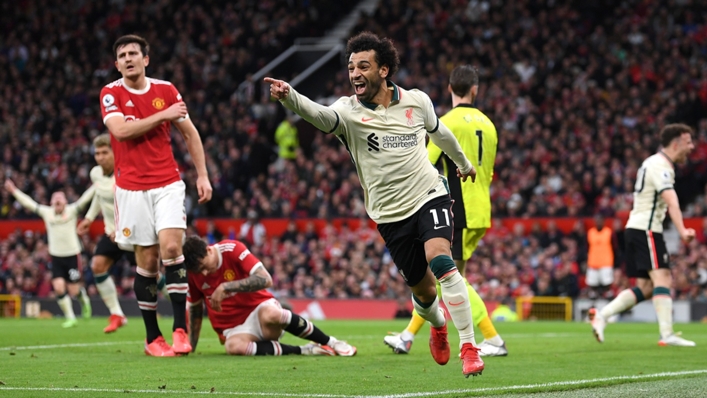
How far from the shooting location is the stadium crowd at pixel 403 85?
23453 millimetres

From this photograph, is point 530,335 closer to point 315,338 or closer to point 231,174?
point 315,338

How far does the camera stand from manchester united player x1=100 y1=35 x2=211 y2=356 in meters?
8.97

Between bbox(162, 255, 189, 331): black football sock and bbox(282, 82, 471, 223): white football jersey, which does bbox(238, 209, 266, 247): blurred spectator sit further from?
bbox(282, 82, 471, 223): white football jersey

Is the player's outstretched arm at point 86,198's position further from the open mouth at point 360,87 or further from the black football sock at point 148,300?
the open mouth at point 360,87

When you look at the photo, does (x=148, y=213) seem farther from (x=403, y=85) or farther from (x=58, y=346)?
(x=403, y=85)

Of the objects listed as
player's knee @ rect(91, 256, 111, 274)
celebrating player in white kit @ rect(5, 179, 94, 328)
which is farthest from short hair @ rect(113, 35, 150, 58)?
celebrating player in white kit @ rect(5, 179, 94, 328)

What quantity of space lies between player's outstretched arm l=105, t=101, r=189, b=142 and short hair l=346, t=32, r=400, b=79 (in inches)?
82.3

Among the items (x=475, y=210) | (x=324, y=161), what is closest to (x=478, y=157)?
(x=475, y=210)

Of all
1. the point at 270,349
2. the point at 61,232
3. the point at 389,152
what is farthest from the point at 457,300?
the point at 61,232

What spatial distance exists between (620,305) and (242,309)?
462cm

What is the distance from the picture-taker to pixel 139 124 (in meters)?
8.77

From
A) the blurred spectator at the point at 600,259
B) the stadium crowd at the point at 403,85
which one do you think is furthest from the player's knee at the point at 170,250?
the blurred spectator at the point at 600,259

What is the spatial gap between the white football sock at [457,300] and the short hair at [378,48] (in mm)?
1602

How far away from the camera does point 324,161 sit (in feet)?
90.9
